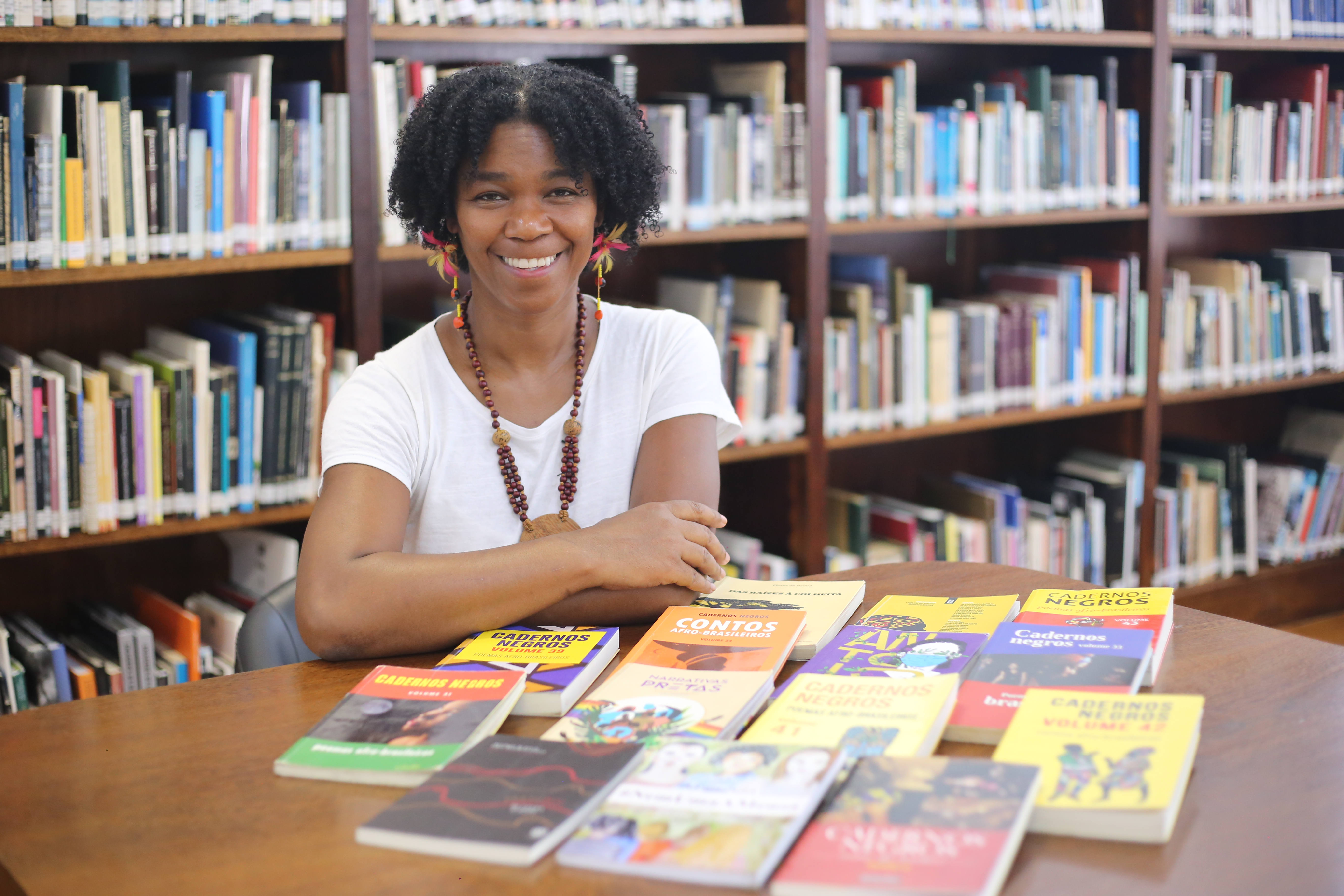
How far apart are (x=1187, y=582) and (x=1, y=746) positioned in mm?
3172

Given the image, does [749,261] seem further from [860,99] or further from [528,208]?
[528,208]

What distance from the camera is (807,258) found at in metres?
2.86

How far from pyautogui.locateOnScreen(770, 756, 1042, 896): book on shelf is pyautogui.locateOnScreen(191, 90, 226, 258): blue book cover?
5.72ft

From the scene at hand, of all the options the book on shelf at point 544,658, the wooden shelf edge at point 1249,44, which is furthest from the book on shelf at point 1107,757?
the wooden shelf edge at point 1249,44

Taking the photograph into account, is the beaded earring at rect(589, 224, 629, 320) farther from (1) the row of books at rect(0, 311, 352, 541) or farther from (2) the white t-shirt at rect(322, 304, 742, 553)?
(1) the row of books at rect(0, 311, 352, 541)

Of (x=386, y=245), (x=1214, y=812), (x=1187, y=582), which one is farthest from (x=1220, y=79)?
(x=1214, y=812)

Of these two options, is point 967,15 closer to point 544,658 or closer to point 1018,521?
point 1018,521

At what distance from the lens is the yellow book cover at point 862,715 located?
3.26 feet

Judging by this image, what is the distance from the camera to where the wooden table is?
2.78ft

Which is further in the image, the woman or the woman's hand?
the woman

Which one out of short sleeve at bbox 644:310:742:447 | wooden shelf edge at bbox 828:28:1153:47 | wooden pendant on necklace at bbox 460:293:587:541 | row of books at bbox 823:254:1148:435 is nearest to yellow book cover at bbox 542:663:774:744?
wooden pendant on necklace at bbox 460:293:587:541

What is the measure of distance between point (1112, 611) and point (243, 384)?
5.36 ft

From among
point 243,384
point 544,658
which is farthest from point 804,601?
point 243,384

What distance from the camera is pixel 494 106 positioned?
1647 millimetres
